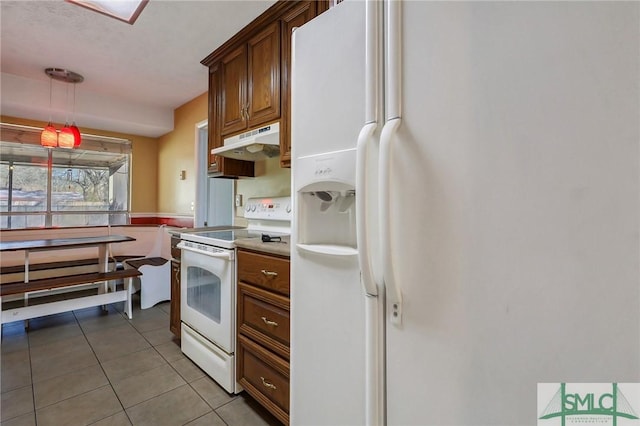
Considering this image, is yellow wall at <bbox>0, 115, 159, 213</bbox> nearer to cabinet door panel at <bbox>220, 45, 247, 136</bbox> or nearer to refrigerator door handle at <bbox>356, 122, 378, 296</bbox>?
cabinet door panel at <bbox>220, 45, 247, 136</bbox>

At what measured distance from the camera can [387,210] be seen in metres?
0.75

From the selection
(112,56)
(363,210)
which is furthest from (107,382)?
(112,56)

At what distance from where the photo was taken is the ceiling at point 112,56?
2.07 meters

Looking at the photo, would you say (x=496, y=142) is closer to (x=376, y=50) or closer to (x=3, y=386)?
(x=376, y=50)

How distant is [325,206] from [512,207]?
640 millimetres

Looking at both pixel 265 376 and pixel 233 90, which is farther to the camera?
pixel 233 90

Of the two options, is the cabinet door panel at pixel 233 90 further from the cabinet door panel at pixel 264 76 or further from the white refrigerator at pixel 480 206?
the white refrigerator at pixel 480 206

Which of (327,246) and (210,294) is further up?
A: (327,246)

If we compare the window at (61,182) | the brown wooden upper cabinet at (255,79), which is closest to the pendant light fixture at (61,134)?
the window at (61,182)

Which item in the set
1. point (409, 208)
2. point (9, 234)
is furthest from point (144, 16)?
point (9, 234)

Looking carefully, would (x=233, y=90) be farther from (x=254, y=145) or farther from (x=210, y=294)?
(x=210, y=294)

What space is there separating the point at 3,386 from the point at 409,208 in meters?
2.72

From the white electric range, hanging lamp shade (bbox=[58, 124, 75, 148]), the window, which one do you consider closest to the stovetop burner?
the white electric range

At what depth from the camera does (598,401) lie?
1.76ft
